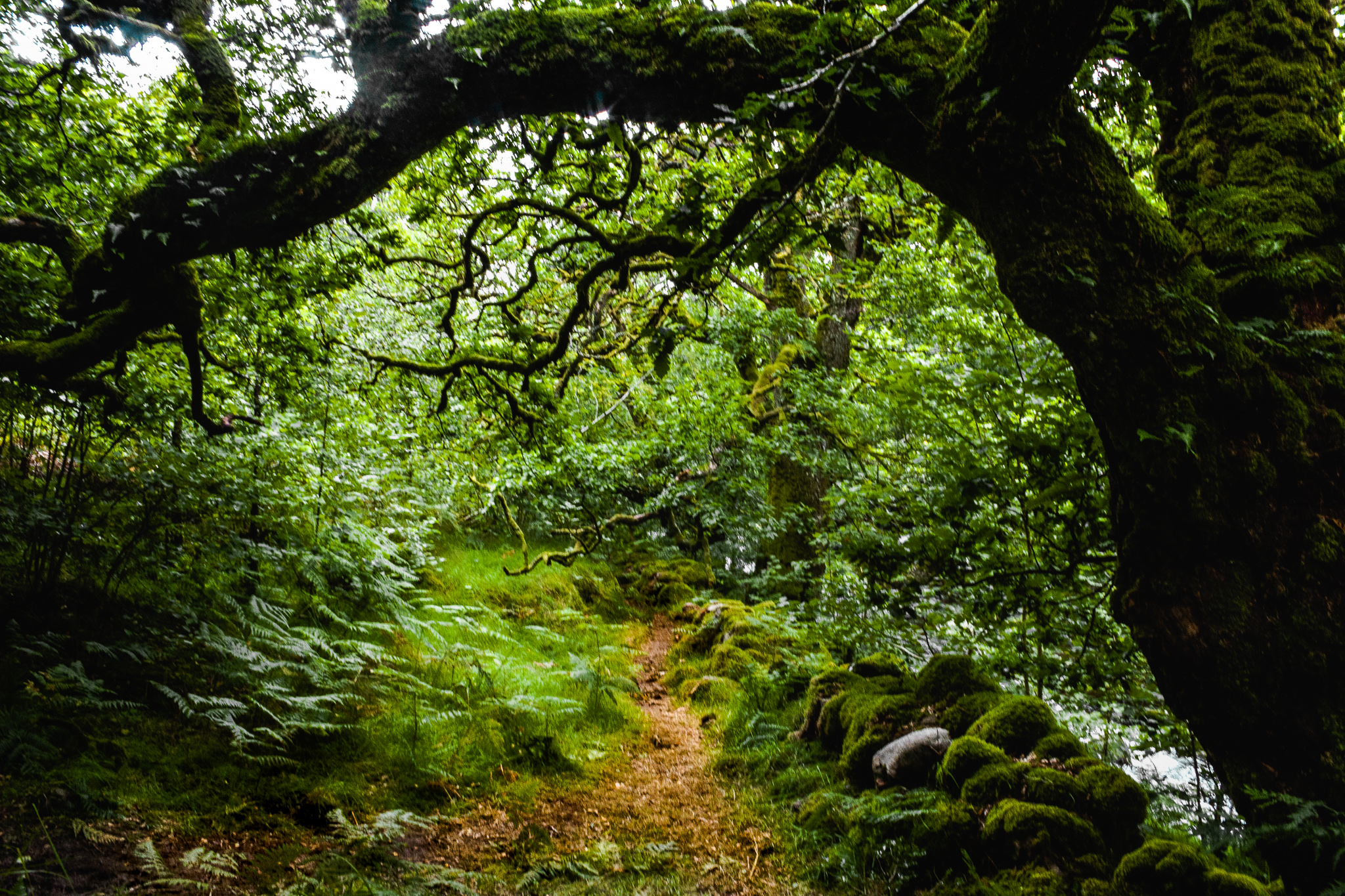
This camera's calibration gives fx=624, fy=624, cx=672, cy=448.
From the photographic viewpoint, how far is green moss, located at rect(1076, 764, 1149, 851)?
10.4 ft

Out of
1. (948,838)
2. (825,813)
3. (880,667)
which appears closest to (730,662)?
(880,667)

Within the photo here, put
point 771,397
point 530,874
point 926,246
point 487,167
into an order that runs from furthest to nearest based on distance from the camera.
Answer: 1. point 771,397
2. point 926,246
3. point 487,167
4. point 530,874

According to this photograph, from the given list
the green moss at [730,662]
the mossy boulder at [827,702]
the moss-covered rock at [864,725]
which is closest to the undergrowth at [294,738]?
the green moss at [730,662]

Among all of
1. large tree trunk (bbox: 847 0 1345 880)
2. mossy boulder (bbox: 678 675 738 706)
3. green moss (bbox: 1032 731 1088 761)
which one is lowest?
mossy boulder (bbox: 678 675 738 706)

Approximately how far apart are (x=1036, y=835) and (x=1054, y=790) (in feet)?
1.10

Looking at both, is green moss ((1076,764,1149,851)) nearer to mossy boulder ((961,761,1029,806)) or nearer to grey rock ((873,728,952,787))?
mossy boulder ((961,761,1029,806))

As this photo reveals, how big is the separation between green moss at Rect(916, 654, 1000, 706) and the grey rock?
0.61 meters

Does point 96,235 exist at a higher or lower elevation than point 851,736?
higher

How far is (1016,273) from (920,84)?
1108mm

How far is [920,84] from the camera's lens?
3.09 meters

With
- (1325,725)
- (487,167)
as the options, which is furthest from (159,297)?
(1325,725)

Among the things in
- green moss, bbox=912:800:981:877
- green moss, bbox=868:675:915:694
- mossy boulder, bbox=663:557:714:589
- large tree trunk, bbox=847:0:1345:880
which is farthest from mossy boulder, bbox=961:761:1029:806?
mossy boulder, bbox=663:557:714:589

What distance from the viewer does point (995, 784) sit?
354 centimetres

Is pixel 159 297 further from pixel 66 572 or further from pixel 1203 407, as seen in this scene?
pixel 1203 407
